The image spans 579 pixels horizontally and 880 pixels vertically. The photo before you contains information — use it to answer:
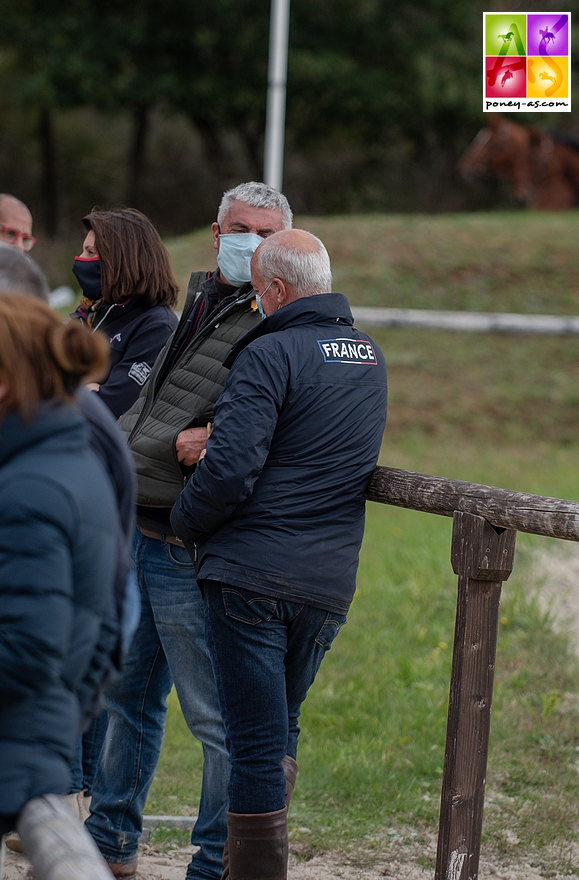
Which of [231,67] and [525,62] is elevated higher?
[231,67]

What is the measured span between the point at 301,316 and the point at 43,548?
1297 mm

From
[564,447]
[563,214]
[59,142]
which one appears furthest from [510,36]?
[59,142]

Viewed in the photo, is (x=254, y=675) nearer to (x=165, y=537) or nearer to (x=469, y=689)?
(x=165, y=537)

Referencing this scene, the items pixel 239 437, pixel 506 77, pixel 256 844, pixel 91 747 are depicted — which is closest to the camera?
pixel 239 437

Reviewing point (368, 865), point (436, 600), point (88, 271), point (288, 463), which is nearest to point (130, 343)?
point (88, 271)

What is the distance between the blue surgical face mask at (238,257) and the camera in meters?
3.01

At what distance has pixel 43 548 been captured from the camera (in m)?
1.59

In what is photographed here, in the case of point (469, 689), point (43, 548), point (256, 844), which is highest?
point (43, 548)

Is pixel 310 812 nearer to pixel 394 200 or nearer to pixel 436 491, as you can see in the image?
pixel 436 491

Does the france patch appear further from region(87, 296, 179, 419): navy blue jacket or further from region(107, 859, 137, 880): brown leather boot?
region(107, 859, 137, 880): brown leather boot

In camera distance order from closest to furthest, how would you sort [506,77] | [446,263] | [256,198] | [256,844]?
[256,844], [256,198], [506,77], [446,263]

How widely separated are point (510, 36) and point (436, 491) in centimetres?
275

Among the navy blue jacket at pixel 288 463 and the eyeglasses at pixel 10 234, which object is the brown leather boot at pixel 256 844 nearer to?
the navy blue jacket at pixel 288 463

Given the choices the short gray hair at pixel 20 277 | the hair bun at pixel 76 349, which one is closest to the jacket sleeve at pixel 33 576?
the hair bun at pixel 76 349
